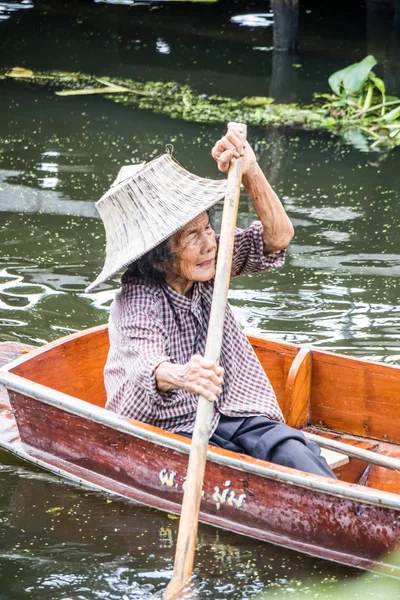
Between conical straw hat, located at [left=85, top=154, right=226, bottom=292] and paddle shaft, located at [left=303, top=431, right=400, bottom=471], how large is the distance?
1.05 meters

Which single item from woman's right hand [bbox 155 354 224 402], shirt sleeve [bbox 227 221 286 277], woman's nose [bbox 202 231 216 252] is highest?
woman's nose [bbox 202 231 216 252]

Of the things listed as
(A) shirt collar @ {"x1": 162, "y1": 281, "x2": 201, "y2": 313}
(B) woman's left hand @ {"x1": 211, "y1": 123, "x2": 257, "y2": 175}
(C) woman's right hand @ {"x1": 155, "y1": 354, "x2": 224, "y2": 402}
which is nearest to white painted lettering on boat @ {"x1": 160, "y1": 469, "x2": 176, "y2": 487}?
(A) shirt collar @ {"x1": 162, "y1": 281, "x2": 201, "y2": 313}

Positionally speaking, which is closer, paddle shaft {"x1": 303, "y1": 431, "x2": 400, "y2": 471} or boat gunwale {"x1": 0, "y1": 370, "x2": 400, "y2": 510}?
boat gunwale {"x1": 0, "y1": 370, "x2": 400, "y2": 510}

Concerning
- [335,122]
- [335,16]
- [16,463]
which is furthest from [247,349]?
[335,16]

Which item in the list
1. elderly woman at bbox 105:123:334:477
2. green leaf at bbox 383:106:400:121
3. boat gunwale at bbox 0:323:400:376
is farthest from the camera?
green leaf at bbox 383:106:400:121

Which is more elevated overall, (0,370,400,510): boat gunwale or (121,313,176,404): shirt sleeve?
(121,313,176,404): shirt sleeve

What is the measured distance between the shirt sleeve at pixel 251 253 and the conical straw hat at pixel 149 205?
21 centimetres

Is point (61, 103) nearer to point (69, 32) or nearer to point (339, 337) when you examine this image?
point (69, 32)

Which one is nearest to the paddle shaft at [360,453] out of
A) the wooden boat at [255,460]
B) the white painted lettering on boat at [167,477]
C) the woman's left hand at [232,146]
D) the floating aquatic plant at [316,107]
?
the wooden boat at [255,460]

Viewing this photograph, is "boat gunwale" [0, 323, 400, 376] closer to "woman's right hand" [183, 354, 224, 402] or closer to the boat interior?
the boat interior

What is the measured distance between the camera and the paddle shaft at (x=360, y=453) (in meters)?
3.77

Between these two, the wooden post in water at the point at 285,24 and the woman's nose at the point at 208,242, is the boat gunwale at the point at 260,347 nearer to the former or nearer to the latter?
the woman's nose at the point at 208,242

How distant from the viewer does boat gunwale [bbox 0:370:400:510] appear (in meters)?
3.47

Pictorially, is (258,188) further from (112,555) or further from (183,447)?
(112,555)
